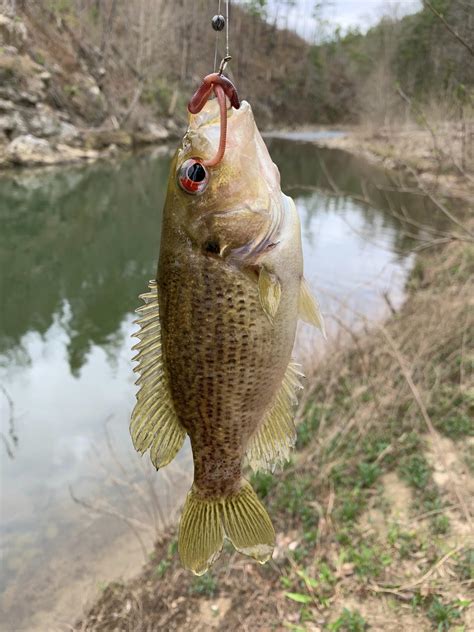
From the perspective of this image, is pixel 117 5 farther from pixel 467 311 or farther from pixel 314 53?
pixel 467 311

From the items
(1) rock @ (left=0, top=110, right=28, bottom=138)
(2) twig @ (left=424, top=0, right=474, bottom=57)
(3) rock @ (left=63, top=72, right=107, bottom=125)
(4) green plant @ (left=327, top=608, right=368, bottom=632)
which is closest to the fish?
(2) twig @ (left=424, top=0, right=474, bottom=57)

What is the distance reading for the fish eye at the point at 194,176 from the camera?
1.58 metres

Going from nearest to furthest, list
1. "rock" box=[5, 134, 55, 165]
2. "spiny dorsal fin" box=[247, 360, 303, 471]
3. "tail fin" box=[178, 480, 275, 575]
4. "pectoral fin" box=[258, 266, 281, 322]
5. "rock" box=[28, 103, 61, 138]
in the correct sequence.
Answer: "pectoral fin" box=[258, 266, 281, 322] < "tail fin" box=[178, 480, 275, 575] < "spiny dorsal fin" box=[247, 360, 303, 471] < "rock" box=[5, 134, 55, 165] < "rock" box=[28, 103, 61, 138]

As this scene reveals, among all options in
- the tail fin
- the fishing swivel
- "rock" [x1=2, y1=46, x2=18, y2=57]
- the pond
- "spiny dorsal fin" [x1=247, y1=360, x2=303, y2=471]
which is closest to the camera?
the fishing swivel

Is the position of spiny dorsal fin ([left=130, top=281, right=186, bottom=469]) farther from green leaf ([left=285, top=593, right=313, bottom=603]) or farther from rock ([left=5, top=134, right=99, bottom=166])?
rock ([left=5, top=134, right=99, bottom=166])

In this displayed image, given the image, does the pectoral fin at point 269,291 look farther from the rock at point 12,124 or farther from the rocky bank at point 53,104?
the rock at point 12,124

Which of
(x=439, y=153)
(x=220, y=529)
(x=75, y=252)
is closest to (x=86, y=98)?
(x=75, y=252)

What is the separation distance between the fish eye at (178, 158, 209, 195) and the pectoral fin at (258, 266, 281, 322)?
315 mm

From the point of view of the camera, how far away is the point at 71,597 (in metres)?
4.94

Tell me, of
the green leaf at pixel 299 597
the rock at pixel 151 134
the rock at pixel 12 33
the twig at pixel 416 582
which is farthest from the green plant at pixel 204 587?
the rock at pixel 151 134

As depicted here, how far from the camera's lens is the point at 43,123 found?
88.3 ft

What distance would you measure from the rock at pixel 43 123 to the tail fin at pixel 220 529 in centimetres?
2830

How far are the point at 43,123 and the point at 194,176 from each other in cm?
2881

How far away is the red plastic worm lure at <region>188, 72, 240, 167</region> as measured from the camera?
1.45 m
